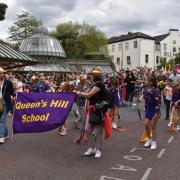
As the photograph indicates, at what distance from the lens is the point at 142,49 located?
320 ft

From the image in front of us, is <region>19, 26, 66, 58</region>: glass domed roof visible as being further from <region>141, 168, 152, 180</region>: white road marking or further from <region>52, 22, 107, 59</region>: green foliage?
<region>141, 168, 152, 180</region>: white road marking

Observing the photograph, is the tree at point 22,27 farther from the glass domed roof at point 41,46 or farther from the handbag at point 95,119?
the handbag at point 95,119

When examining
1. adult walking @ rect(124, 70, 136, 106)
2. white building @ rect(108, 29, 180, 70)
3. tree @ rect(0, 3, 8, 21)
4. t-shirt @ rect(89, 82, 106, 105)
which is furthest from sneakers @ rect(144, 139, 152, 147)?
white building @ rect(108, 29, 180, 70)

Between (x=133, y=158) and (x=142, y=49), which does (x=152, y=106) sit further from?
(x=142, y=49)

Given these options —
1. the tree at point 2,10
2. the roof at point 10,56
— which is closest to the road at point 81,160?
the roof at point 10,56

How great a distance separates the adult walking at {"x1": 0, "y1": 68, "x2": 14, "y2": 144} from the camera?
10.7 meters

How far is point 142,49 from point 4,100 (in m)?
88.3

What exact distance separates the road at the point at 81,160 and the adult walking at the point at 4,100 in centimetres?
32

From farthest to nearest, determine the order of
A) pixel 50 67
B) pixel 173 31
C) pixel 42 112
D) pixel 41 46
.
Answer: pixel 173 31 → pixel 41 46 → pixel 50 67 → pixel 42 112

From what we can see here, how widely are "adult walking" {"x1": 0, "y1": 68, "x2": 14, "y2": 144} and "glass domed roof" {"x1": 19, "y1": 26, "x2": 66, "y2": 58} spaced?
172 feet

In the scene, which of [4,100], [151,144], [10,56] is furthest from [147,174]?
[10,56]

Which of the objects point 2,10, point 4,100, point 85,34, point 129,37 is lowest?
point 4,100

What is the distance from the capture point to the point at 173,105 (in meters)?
14.7

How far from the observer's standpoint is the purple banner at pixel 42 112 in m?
10.1
